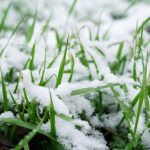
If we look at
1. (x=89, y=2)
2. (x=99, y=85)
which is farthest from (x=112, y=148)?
(x=89, y=2)

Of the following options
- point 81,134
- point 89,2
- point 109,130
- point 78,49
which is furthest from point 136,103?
point 89,2

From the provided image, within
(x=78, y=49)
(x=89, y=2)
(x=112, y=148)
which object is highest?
(x=89, y=2)

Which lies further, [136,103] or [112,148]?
[136,103]

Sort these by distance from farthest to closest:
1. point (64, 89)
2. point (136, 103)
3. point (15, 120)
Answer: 1. point (136, 103)
2. point (64, 89)
3. point (15, 120)

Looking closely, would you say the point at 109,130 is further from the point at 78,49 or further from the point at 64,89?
the point at 78,49

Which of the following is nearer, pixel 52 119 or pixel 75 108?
pixel 52 119

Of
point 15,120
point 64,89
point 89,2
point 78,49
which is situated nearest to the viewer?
point 15,120

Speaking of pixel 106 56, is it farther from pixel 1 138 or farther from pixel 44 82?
pixel 1 138

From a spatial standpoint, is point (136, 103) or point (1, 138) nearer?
point (1, 138)

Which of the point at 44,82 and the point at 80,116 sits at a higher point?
the point at 44,82
